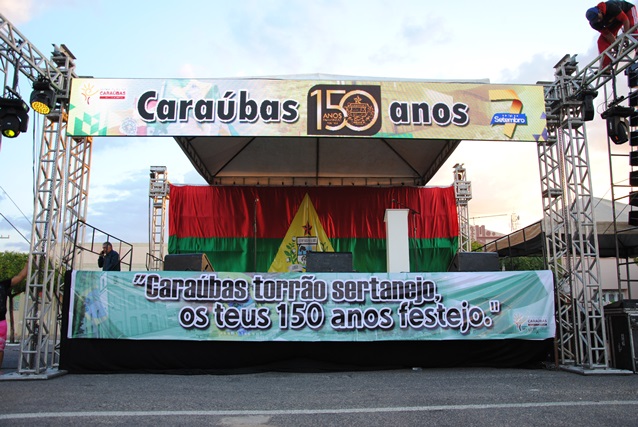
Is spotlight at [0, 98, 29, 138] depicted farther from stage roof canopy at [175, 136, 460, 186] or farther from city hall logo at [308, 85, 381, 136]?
stage roof canopy at [175, 136, 460, 186]

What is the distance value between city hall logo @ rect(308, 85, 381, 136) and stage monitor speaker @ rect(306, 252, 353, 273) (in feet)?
6.63

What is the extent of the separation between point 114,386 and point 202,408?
A: 6.14ft

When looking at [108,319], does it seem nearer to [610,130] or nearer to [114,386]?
[114,386]

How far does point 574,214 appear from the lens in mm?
8219

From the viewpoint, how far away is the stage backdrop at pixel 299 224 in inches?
545

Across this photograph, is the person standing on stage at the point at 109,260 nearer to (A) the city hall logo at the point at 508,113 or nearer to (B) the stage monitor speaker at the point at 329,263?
(B) the stage monitor speaker at the point at 329,263

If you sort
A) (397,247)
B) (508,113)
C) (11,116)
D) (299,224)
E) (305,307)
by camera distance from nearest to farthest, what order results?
1. (11,116)
2. (305,307)
3. (508,113)
4. (397,247)
5. (299,224)

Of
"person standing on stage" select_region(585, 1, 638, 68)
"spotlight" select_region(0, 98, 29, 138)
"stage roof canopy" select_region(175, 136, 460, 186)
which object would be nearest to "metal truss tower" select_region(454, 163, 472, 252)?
"stage roof canopy" select_region(175, 136, 460, 186)

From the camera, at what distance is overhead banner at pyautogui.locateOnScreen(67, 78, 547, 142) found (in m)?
7.91

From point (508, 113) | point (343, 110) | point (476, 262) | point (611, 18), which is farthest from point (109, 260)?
point (611, 18)

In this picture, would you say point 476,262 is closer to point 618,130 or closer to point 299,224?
point 618,130

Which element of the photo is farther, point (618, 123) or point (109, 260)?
point (109, 260)

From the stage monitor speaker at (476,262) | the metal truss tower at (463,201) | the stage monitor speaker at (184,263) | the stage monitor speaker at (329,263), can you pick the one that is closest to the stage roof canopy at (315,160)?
the metal truss tower at (463,201)

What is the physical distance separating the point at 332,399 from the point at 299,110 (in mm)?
4572
